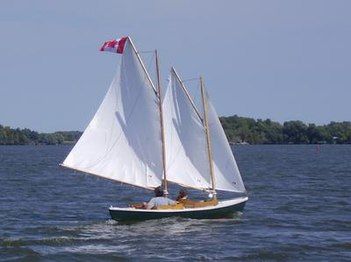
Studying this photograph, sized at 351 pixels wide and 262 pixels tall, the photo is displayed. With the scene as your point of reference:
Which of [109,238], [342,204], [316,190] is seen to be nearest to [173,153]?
[109,238]

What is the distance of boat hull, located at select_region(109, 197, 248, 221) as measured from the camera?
43.4 meters

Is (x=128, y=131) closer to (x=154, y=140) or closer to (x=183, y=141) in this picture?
(x=154, y=140)

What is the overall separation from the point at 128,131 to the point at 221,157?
16.2 ft

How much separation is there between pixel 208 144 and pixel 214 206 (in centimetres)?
311

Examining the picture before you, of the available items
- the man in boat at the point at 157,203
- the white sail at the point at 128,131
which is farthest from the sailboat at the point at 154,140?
the man in boat at the point at 157,203

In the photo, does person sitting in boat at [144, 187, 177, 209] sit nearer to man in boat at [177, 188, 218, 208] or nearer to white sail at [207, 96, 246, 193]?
man in boat at [177, 188, 218, 208]

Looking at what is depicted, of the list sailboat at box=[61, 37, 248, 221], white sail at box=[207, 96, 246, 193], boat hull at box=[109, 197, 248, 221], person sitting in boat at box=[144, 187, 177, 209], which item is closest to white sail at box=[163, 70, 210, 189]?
sailboat at box=[61, 37, 248, 221]

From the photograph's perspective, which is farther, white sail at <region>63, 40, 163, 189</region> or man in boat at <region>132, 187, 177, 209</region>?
white sail at <region>63, 40, 163, 189</region>

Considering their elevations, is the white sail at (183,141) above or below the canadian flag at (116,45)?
below

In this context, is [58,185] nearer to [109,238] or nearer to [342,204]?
[342,204]

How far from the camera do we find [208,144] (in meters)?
46.6

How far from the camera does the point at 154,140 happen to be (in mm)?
46312

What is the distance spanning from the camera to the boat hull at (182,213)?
43375 mm

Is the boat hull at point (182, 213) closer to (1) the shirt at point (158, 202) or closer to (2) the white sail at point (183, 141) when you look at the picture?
(1) the shirt at point (158, 202)
